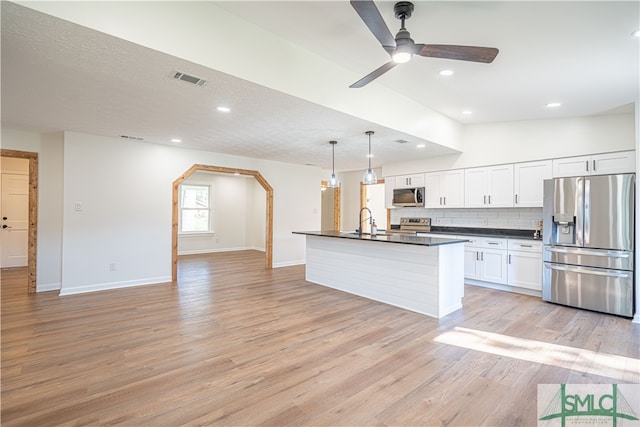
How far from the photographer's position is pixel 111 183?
502 centimetres

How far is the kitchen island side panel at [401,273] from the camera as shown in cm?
371

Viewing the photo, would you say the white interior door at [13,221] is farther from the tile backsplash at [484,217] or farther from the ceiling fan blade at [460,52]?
the ceiling fan blade at [460,52]

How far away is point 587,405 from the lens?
206cm

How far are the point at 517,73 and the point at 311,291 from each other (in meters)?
3.87

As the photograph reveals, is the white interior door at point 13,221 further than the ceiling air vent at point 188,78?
Yes

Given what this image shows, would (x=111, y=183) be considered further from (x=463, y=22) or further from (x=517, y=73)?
(x=517, y=73)

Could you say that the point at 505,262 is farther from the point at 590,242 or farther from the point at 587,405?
the point at 587,405

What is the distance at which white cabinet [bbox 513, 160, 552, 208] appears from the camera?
4.67 m

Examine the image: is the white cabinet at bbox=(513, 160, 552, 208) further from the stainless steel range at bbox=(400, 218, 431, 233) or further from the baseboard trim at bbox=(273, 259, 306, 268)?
the baseboard trim at bbox=(273, 259, 306, 268)

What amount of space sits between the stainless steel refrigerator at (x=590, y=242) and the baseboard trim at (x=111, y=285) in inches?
242

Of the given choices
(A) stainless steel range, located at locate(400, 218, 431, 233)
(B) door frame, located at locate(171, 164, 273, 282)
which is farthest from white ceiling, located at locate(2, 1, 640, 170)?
(A) stainless steel range, located at locate(400, 218, 431, 233)

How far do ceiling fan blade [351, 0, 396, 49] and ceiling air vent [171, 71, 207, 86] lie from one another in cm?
157

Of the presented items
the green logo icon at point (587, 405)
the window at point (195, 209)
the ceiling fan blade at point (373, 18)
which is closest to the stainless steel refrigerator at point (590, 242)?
the green logo icon at point (587, 405)

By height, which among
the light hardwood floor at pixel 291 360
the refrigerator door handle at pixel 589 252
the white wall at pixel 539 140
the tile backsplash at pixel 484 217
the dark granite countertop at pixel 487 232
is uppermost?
the white wall at pixel 539 140
